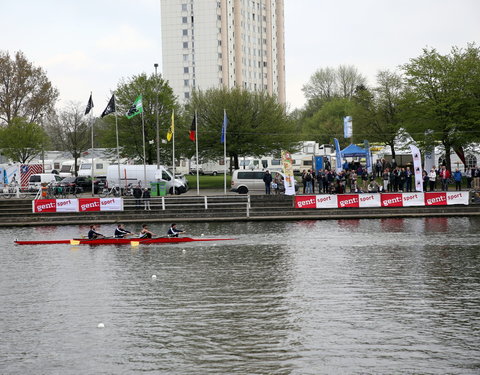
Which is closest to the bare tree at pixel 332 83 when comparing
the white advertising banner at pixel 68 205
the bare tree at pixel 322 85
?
the bare tree at pixel 322 85

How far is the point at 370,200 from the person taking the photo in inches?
1644

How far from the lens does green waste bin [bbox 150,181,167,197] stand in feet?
160

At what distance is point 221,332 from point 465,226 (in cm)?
2373

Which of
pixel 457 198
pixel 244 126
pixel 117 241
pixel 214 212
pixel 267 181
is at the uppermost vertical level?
pixel 244 126

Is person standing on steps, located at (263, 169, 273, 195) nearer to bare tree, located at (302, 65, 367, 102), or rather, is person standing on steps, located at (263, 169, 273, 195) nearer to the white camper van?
the white camper van

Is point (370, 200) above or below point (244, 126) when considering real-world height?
below

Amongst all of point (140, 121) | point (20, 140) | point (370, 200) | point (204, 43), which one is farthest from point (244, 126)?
point (204, 43)

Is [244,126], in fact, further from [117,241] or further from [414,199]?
[117,241]

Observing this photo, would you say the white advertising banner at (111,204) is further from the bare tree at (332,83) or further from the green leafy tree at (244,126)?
the bare tree at (332,83)

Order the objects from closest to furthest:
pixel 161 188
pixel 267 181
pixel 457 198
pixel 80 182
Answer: pixel 457 198
pixel 267 181
pixel 161 188
pixel 80 182

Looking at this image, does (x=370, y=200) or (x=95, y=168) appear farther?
(x=95, y=168)

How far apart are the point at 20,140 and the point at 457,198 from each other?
47.9 m

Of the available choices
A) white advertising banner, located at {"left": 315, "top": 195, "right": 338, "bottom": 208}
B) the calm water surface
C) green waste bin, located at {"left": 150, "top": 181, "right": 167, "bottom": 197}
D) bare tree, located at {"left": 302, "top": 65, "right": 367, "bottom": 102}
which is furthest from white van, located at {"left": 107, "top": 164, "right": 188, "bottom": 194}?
bare tree, located at {"left": 302, "top": 65, "right": 367, "bottom": 102}

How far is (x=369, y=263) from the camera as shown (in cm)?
2472
